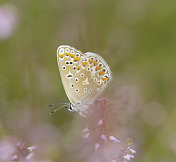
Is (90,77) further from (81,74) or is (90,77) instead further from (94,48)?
(94,48)

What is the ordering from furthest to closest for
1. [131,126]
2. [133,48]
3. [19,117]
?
[133,48]
[19,117]
[131,126]

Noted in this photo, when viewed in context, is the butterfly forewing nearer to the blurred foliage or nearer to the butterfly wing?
the butterfly wing

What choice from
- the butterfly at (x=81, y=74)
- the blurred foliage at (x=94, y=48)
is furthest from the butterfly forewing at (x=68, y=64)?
the blurred foliage at (x=94, y=48)

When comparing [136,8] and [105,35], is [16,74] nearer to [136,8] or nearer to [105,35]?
[105,35]

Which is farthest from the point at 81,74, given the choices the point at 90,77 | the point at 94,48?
the point at 94,48

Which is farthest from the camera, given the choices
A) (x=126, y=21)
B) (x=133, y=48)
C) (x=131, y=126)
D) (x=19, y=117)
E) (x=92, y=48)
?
(x=126, y=21)

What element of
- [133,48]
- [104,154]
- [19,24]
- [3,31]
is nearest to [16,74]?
[3,31]

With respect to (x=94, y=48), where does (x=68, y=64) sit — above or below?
below
